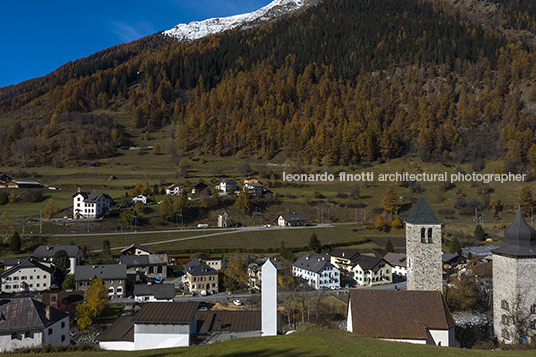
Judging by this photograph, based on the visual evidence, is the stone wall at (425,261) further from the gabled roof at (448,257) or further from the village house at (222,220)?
the village house at (222,220)

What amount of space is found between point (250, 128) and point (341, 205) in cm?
6828

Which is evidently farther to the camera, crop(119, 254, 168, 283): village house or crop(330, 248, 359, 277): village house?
crop(330, 248, 359, 277): village house

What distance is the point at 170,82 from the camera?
199500 millimetres

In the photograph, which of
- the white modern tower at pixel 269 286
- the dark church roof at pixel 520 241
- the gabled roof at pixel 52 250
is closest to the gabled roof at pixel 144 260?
the gabled roof at pixel 52 250

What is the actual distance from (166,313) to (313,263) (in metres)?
38.9

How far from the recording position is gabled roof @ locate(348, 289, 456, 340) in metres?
23.2

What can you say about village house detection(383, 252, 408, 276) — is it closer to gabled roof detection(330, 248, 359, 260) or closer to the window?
gabled roof detection(330, 248, 359, 260)

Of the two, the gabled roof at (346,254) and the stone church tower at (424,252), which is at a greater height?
the stone church tower at (424,252)

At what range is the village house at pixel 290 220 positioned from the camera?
79.2 metres

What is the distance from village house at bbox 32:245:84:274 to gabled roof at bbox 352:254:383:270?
145 feet

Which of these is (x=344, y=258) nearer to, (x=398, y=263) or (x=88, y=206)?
(x=398, y=263)

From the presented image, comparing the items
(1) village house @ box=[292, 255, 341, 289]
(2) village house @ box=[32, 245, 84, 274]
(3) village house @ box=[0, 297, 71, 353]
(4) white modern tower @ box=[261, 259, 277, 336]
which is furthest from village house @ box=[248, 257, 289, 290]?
(4) white modern tower @ box=[261, 259, 277, 336]

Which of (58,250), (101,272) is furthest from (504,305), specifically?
(58,250)

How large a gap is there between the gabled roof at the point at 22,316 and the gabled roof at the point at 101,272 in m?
24.8
